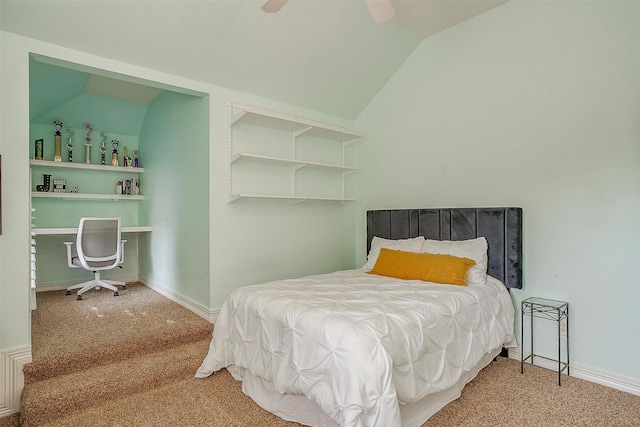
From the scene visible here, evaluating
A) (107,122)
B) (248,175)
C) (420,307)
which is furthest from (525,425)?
(107,122)

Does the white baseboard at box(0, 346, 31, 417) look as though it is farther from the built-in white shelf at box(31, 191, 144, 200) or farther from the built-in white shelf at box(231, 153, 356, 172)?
the built-in white shelf at box(31, 191, 144, 200)

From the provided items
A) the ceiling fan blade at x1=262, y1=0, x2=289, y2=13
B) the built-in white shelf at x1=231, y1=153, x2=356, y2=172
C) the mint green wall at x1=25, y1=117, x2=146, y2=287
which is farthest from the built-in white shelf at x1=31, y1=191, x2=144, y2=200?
the ceiling fan blade at x1=262, y1=0, x2=289, y2=13

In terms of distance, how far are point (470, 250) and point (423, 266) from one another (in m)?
0.42

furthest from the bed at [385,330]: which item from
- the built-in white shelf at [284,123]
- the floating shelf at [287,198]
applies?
the built-in white shelf at [284,123]

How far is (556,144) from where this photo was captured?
2543mm

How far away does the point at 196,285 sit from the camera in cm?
321

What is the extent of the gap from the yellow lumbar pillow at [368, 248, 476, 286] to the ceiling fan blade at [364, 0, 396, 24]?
174 cm

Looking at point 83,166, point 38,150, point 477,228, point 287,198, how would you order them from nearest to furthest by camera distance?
point 477,228 → point 287,198 → point 38,150 → point 83,166

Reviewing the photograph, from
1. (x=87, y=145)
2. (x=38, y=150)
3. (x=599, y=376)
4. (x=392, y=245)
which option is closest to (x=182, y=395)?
(x=392, y=245)

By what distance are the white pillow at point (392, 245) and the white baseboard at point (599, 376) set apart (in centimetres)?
123

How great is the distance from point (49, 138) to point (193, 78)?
259 centimetres

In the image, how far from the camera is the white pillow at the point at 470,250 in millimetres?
2629

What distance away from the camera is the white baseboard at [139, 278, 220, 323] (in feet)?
9.80

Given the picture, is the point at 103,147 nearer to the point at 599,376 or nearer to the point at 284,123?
the point at 284,123
